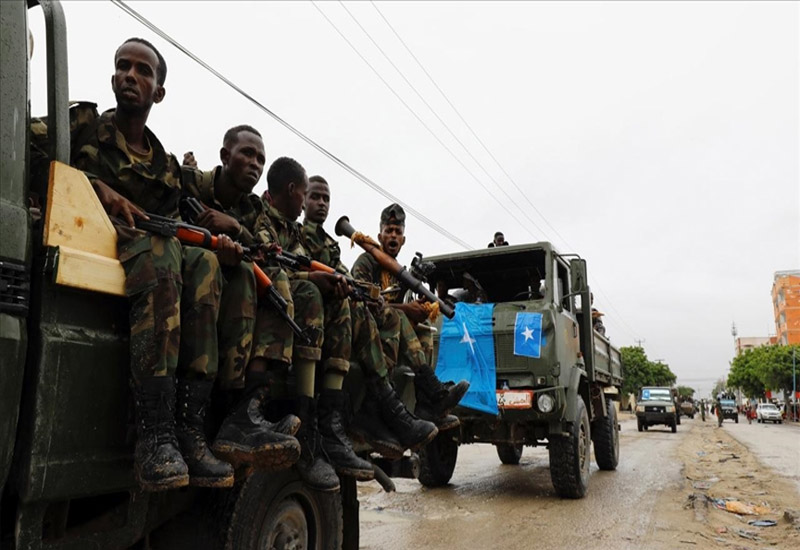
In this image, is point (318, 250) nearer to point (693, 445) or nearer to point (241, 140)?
point (241, 140)

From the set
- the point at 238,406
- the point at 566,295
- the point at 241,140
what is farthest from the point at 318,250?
the point at 566,295

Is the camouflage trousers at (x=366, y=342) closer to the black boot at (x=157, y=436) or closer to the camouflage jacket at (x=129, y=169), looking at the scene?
the camouflage jacket at (x=129, y=169)

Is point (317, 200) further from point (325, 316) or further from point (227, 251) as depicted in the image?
point (227, 251)

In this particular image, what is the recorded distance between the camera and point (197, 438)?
2.23m

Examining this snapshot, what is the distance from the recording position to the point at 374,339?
3523mm

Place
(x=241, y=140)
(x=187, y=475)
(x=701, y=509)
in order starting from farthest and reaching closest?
(x=701, y=509) < (x=241, y=140) < (x=187, y=475)

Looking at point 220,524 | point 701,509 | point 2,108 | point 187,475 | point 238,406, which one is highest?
point 2,108

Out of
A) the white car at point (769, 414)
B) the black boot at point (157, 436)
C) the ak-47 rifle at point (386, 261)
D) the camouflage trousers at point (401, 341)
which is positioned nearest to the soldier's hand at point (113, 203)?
the black boot at point (157, 436)

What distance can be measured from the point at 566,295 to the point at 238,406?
17.4 ft

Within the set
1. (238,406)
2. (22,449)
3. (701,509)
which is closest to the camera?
(22,449)

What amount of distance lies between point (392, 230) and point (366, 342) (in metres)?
1.60

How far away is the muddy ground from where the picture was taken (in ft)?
17.1

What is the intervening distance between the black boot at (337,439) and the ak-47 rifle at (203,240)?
39 cm

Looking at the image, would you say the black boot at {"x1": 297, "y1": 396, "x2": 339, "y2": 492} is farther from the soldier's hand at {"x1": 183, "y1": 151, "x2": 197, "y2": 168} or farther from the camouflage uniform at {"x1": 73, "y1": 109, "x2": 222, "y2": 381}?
the soldier's hand at {"x1": 183, "y1": 151, "x2": 197, "y2": 168}
